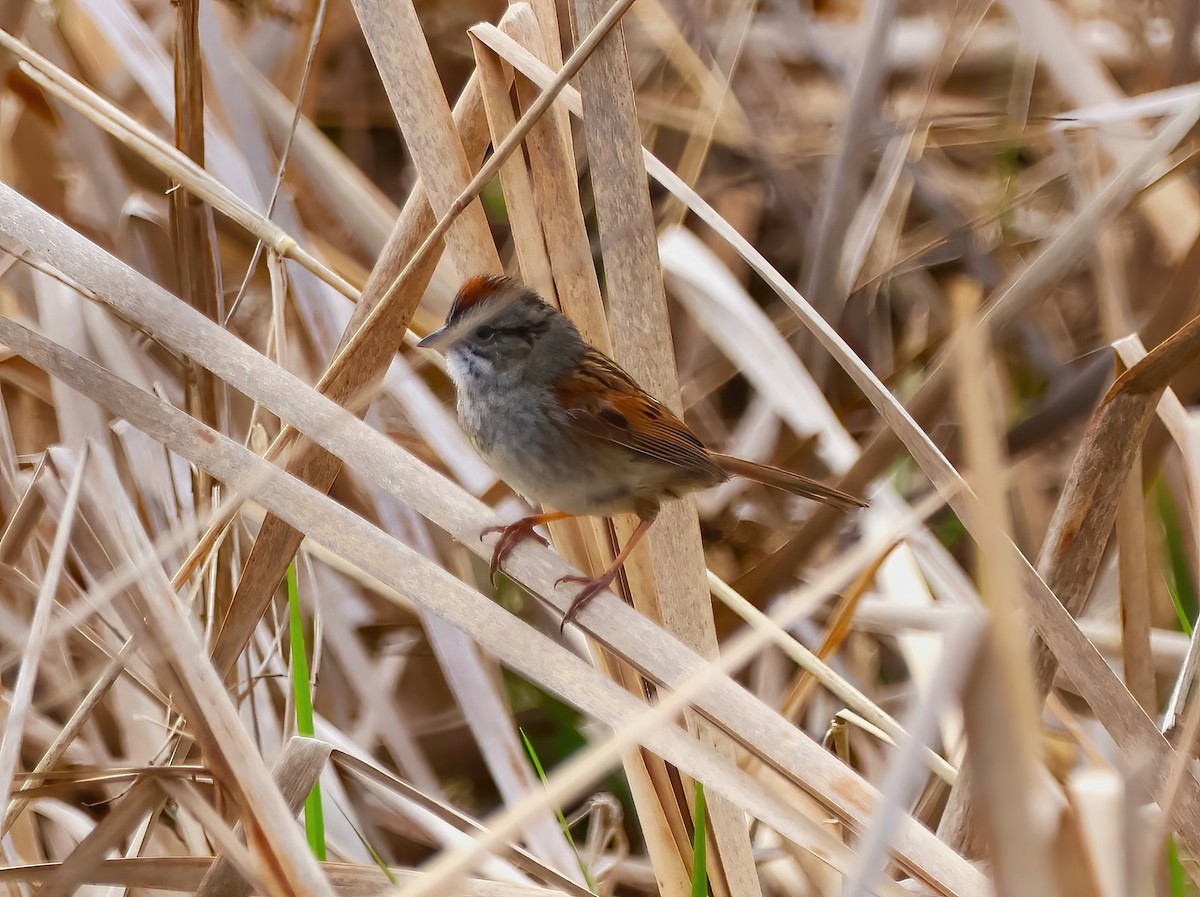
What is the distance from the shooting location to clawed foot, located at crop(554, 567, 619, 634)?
4.66 feet

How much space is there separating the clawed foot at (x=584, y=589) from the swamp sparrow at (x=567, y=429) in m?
0.13

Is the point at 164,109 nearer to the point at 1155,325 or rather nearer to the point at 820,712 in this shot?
the point at 820,712

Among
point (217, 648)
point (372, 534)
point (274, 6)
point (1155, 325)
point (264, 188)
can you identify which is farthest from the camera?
point (274, 6)

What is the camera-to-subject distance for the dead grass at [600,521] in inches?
48.1

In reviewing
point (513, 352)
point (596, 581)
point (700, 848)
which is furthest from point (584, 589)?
point (513, 352)

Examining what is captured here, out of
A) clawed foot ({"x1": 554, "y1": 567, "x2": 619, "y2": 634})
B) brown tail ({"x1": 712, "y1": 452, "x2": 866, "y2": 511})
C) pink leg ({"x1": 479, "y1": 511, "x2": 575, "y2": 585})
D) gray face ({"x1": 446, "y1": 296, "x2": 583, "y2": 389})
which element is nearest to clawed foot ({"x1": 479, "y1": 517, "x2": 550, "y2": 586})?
pink leg ({"x1": 479, "y1": 511, "x2": 575, "y2": 585})

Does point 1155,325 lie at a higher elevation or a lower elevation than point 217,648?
higher

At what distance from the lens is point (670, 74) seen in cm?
351

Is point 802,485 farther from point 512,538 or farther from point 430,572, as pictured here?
point 430,572

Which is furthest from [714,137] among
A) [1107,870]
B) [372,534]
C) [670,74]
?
[1107,870]

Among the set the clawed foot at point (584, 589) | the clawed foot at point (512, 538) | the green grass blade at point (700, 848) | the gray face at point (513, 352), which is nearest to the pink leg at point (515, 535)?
the clawed foot at point (512, 538)

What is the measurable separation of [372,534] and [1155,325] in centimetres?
166

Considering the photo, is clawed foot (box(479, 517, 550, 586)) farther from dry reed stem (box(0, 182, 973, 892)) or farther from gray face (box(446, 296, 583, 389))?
gray face (box(446, 296, 583, 389))

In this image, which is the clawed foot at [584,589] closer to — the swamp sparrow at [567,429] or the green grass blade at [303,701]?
the swamp sparrow at [567,429]
